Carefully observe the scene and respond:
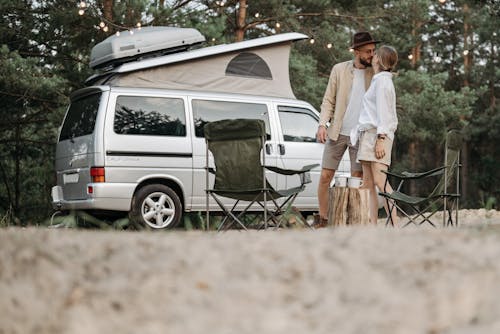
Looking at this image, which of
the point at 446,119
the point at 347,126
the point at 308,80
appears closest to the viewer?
the point at 347,126

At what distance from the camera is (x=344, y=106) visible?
7457mm

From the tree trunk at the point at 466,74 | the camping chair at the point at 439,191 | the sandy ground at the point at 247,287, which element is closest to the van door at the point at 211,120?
the camping chair at the point at 439,191

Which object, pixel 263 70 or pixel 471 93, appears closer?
pixel 263 70

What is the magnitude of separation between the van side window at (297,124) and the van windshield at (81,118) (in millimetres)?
2204

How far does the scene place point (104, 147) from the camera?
8531mm

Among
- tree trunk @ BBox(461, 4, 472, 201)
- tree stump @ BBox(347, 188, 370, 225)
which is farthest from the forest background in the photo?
tree trunk @ BBox(461, 4, 472, 201)

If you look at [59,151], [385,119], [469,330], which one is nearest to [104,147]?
[59,151]

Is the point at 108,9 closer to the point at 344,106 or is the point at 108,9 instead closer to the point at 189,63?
the point at 189,63

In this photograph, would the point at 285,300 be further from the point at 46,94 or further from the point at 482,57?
the point at 482,57

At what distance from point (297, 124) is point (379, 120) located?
3.10m

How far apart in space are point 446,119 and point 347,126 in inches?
499

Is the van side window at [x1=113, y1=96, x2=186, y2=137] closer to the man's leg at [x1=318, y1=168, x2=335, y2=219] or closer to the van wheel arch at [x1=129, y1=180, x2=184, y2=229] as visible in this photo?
the van wheel arch at [x1=129, y1=180, x2=184, y2=229]

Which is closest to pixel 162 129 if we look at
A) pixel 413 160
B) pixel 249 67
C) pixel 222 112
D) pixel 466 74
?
pixel 222 112

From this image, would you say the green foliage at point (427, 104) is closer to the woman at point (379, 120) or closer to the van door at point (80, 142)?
the van door at point (80, 142)
